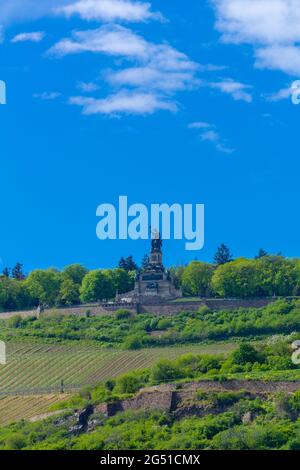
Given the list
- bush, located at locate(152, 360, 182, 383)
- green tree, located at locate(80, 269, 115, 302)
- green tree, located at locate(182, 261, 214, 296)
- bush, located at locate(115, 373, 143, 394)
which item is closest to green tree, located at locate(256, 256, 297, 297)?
green tree, located at locate(182, 261, 214, 296)

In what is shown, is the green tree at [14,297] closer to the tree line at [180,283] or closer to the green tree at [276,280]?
the tree line at [180,283]

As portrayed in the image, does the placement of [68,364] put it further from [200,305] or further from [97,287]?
[97,287]

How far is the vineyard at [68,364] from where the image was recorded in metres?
73.4

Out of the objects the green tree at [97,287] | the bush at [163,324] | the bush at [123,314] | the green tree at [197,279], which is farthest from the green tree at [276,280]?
the green tree at [97,287]

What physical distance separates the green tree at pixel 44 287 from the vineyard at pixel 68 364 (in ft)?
44.0

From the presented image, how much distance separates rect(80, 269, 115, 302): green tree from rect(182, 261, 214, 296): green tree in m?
4.85

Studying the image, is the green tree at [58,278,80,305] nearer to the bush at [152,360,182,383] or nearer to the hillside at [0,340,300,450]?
the hillside at [0,340,300,450]

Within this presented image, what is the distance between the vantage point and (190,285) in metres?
94.6

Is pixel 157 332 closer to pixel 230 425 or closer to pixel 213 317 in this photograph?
pixel 213 317

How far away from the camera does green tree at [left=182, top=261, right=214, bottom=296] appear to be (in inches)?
3703
